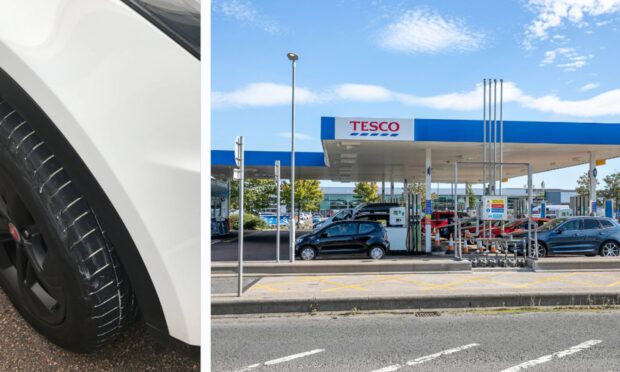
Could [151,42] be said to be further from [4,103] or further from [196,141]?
[4,103]

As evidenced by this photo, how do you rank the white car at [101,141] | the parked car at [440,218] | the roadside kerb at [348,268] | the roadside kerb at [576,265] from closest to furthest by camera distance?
the white car at [101,141] → the roadside kerb at [348,268] → the roadside kerb at [576,265] → the parked car at [440,218]

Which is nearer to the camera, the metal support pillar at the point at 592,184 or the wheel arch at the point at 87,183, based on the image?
the wheel arch at the point at 87,183

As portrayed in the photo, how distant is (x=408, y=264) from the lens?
9.81 m

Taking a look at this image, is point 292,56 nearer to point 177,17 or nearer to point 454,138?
point 454,138

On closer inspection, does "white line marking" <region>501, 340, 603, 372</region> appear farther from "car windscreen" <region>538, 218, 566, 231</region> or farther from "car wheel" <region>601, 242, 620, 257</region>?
"car wheel" <region>601, 242, 620, 257</region>

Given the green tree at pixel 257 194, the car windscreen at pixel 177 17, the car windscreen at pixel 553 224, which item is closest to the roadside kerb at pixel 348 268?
the car windscreen at pixel 553 224

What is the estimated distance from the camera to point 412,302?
6.50 meters

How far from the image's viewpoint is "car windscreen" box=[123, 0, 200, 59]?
0.93 meters

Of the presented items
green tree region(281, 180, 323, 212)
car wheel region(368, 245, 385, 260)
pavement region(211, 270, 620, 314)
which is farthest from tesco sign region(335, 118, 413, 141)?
green tree region(281, 180, 323, 212)

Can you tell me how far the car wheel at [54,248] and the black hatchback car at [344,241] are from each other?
10942 mm

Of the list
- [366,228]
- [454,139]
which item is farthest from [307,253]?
[454,139]

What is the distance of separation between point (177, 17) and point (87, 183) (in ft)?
1.34

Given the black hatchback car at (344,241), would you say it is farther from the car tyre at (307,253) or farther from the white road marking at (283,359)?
the white road marking at (283,359)

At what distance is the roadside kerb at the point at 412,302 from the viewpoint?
636cm
